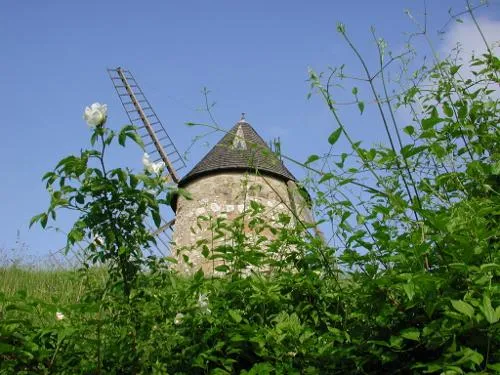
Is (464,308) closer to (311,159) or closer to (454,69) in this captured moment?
(311,159)

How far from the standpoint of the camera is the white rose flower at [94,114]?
226 centimetres

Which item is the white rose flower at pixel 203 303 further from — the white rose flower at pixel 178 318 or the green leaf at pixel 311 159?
the green leaf at pixel 311 159

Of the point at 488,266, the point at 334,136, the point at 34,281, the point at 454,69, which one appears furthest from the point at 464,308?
the point at 34,281

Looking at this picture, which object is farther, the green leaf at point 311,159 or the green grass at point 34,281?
the green grass at point 34,281

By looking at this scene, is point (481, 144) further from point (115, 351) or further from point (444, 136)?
point (115, 351)

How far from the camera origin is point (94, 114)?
2264mm

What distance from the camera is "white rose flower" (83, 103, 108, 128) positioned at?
2258 millimetres

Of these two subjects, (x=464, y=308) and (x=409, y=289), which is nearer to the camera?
(x=464, y=308)

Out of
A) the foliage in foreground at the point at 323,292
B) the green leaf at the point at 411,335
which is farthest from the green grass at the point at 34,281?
the green leaf at the point at 411,335

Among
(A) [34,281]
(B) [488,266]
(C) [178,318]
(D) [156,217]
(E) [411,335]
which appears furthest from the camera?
(A) [34,281]

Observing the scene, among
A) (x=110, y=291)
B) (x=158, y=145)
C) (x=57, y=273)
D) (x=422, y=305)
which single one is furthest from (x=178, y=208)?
(x=422, y=305)

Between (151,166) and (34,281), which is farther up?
(34,281)

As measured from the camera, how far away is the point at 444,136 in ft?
7.97

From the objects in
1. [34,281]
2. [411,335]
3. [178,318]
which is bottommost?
[411,335]
